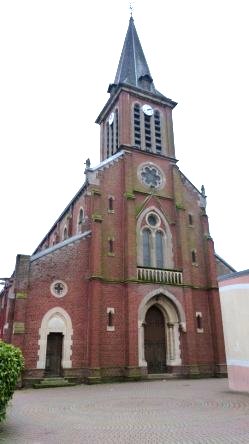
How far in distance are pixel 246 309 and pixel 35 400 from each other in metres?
9.30

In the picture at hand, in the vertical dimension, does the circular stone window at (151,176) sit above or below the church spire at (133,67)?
below

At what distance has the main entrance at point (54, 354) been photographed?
20.1 metres

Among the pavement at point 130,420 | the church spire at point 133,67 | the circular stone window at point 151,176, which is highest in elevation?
the church spire at point 133,67

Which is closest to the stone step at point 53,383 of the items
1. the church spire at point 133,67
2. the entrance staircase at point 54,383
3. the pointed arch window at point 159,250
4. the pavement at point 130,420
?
the entrance staircase at point 54,383

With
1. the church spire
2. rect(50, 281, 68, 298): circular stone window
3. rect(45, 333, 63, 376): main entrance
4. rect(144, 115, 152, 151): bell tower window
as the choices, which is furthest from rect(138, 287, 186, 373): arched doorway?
the church spire

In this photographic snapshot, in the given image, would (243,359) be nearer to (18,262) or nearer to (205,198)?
(18,262)

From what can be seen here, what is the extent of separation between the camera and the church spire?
1300 inches

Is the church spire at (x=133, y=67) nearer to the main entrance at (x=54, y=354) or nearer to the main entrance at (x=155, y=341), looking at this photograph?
the main entrance at (x=155, y=341)

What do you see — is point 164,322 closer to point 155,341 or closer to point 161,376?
point 155,341

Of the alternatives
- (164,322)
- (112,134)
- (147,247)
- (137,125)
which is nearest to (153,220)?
(147,247)

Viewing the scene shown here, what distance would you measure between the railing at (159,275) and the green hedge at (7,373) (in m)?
14.9

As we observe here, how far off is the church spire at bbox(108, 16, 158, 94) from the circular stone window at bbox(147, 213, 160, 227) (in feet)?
40.1

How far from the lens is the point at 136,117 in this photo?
30266 mm

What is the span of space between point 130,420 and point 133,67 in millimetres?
32602
